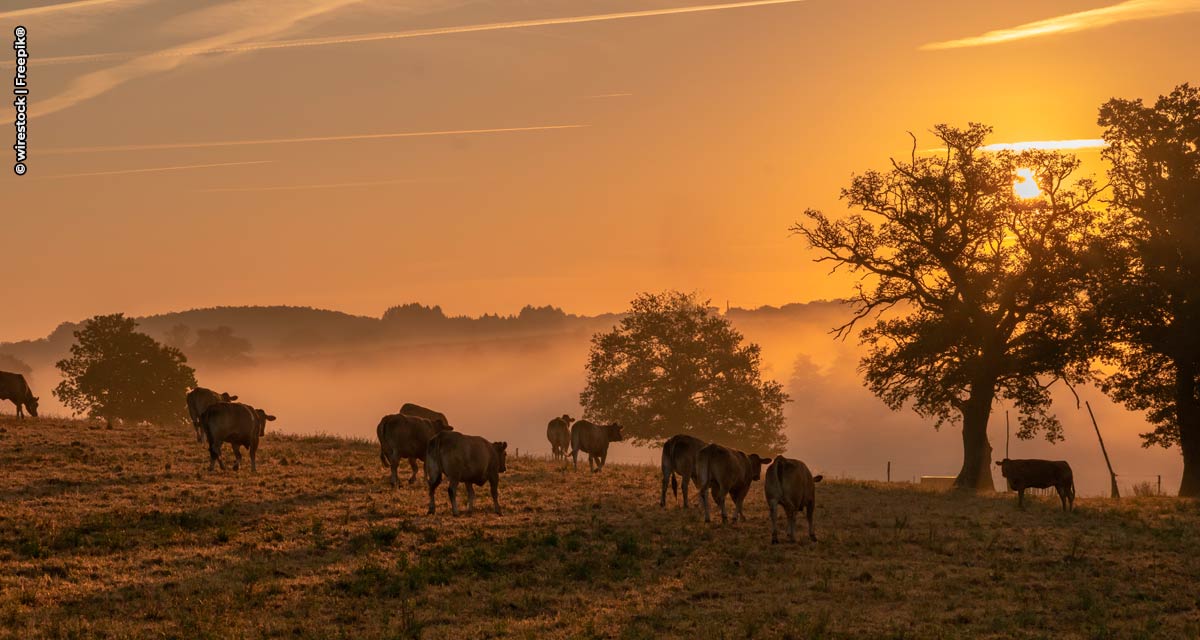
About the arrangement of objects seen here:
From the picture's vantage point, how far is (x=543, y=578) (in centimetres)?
2158

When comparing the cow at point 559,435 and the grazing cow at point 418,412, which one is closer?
the grazing cow at point 418,412

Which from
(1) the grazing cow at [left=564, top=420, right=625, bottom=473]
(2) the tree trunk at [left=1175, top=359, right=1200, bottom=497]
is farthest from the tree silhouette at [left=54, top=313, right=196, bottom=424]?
(2) the tree trunk at [left=1175, top=359, right=1200, bottom=497]

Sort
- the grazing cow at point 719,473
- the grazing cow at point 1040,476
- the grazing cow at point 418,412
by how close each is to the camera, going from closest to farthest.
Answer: the grazing cow at point 719,473 < the grazing cow at point 1040,476 < the grazing cow at point 418,412

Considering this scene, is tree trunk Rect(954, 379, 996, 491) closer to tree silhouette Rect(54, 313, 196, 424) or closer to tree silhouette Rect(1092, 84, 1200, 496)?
tree silhouette Rect(1092, 84, 1200, 496)

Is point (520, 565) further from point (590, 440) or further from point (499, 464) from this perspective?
point (590, 440)

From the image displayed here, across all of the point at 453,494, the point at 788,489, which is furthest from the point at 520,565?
the point at 788,489

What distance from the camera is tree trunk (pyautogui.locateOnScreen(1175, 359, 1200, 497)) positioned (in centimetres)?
4700

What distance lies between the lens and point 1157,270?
1789 inches

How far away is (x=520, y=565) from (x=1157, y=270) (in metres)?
33.3

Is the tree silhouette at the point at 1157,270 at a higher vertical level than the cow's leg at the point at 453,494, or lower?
higher

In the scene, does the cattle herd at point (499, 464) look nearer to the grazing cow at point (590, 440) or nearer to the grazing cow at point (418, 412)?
the grazing cow at point (418, 412)

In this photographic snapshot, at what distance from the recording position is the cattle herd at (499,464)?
26.4m

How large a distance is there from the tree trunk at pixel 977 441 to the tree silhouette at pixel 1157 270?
5250 millimetres

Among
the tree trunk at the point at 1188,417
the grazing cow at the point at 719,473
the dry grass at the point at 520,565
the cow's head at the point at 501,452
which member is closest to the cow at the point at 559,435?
the dry grass at the point at 520,565
